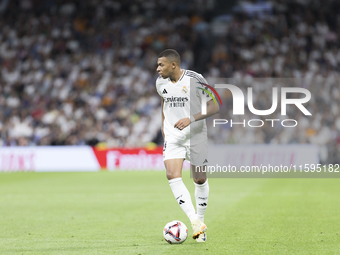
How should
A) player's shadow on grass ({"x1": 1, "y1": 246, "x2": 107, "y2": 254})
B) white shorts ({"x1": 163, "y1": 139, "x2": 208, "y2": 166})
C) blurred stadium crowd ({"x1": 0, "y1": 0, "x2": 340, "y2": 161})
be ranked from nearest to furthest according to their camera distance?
player's shadow on grass ({"x1": 1, "y1": 246, "x2": 107, "y2": 254}) → white shorts ({"x1": 163, "y1": 139, "x2": 208, "y2": 166}) → blurred stadium crowd ({"x1": 0, "y1": 0, "x2": 340, "y2": 161})

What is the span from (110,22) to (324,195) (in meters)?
18.3

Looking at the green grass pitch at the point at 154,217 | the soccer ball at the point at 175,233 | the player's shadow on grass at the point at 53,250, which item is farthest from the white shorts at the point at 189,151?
the player's shadow on grass at the point at 53,250

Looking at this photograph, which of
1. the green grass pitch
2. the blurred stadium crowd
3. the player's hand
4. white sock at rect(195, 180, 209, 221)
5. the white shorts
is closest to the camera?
the green grass pitch

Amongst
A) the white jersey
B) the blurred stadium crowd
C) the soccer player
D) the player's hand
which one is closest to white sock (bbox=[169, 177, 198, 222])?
the soccer player

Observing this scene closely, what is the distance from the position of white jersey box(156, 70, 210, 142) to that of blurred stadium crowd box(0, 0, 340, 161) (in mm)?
13855

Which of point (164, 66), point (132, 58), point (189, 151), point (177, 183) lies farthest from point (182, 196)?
point (132, 58)

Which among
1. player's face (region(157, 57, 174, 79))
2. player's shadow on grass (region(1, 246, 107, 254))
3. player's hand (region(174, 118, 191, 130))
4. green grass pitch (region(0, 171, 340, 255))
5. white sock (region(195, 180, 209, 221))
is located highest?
player's face (region(157, 57, 174, 79))

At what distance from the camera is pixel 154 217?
9.32m

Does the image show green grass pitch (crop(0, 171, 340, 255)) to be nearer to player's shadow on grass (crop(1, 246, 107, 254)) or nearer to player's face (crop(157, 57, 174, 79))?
player's shadow on grass (crop(1, 246, 107, 254))

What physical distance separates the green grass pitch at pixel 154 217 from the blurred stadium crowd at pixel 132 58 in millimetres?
5963

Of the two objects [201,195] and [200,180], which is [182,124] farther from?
[201,195]

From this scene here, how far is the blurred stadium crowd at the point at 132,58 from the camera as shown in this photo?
75.5 ft

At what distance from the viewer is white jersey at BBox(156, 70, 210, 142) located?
6.91m

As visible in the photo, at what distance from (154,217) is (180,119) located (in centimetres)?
307
